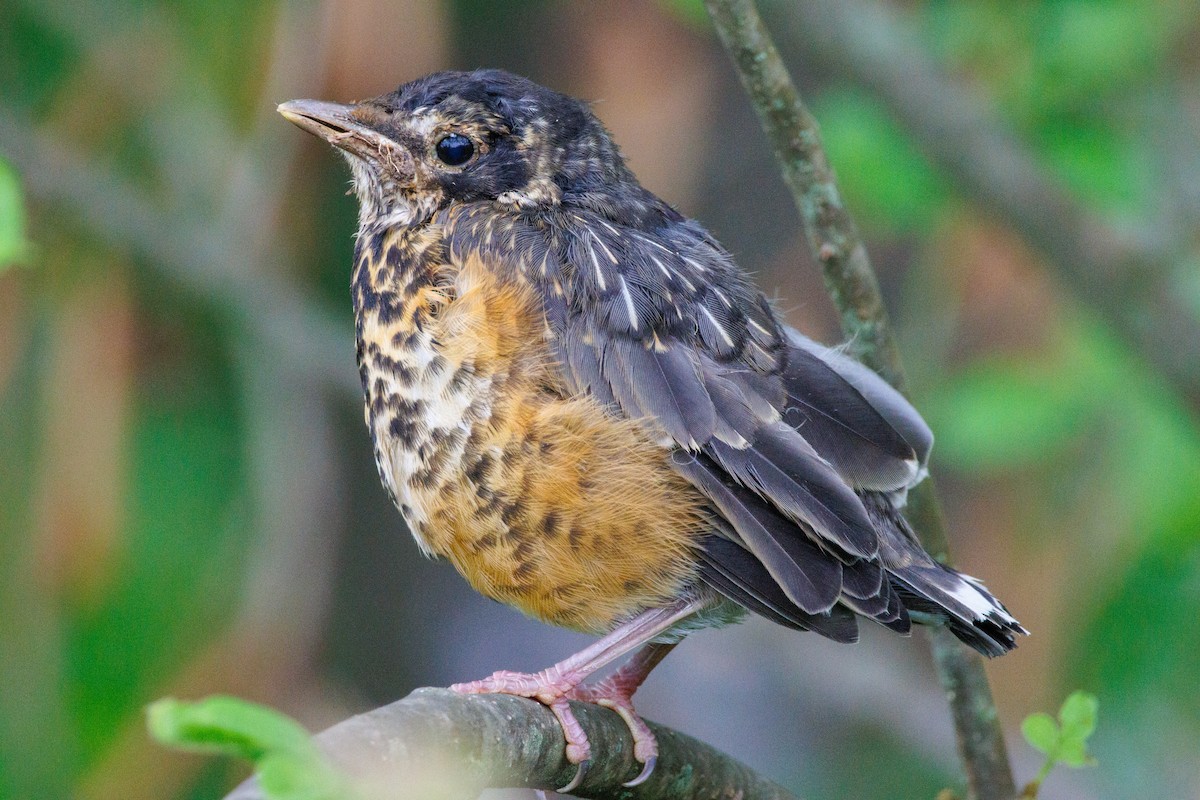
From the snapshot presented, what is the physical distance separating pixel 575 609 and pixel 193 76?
10.5 ft

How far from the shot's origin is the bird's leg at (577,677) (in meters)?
2.73

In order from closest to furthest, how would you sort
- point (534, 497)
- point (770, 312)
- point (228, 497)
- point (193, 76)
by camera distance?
point (534, 497) → point (770, 312) → point (193, 76) → point (228, 497)

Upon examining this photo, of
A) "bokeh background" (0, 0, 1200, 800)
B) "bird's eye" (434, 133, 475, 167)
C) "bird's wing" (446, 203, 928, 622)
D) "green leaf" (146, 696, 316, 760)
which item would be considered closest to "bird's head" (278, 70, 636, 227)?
"bird's eye" (434, 133, 475, 167)

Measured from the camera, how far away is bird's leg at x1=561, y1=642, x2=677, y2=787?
285 centimetres

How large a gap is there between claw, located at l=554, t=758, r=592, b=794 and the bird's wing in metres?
0.51

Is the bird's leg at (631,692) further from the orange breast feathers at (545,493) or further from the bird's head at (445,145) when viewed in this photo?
the bird's head at (445,145)

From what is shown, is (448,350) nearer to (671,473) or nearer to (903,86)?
(671,473)

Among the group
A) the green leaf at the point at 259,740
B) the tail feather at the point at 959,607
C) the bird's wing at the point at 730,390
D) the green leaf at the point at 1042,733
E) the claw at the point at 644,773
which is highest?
the bird's wing at the point at 730,390

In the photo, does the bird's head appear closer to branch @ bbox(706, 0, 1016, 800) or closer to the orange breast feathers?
the orange breast feathers

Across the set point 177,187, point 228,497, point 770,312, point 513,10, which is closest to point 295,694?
point 228,497

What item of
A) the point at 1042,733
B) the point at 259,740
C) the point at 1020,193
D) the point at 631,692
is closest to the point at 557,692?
the point at 631,692

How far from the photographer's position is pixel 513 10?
6898mm

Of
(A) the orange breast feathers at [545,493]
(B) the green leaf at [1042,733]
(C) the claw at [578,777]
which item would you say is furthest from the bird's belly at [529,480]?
(B) the green leaf at [1042,733]

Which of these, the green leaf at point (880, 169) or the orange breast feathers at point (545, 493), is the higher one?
the green leaf at point (880, 169)
